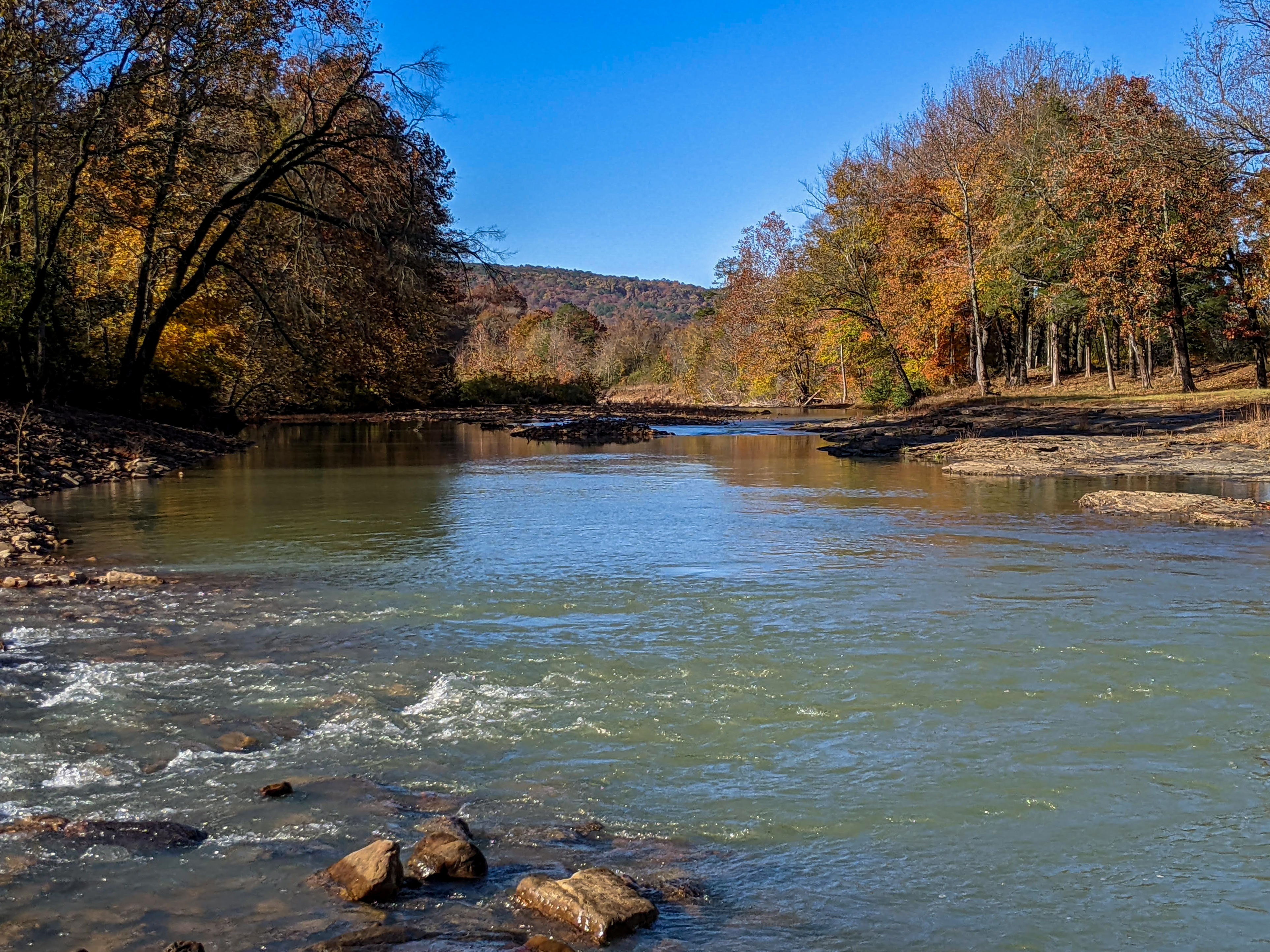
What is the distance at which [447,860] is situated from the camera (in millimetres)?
3629

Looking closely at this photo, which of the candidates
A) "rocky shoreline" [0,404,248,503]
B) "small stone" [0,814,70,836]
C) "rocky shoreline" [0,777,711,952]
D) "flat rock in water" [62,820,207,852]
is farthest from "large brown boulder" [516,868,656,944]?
"rocky shoreline" [0,404,248,503]

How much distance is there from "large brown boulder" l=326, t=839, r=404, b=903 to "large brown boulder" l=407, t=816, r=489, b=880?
0.09m

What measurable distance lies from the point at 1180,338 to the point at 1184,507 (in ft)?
79.4

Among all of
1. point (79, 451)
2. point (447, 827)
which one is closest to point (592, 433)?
point (79, 451)

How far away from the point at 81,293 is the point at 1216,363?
132 ft

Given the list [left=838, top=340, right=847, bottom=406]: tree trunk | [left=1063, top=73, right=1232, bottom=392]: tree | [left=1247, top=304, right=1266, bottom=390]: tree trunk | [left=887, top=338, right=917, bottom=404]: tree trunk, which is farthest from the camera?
[left=838, top=340, right=847, bottom=406]: tree trunk

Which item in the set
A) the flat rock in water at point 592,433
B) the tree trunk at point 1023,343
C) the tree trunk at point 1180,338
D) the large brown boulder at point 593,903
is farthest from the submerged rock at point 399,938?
the tree trunk at point 1023,343

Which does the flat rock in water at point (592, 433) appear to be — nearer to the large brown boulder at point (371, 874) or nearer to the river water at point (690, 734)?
the river water at point (690, 734)

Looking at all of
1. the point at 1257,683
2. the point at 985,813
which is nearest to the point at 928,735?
the point at 985,813

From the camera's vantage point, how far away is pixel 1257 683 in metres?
5.89

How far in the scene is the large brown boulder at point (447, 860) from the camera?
3.61 meters

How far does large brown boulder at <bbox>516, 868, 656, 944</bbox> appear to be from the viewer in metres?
3.26

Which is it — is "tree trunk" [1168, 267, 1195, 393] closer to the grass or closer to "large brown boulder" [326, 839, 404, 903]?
the grass

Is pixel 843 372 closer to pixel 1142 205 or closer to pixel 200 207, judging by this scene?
pixel 1142 205
